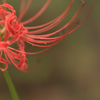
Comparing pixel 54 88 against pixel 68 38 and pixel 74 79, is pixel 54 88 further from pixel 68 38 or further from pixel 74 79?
pixel 68 38

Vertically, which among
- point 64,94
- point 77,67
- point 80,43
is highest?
point 80,43

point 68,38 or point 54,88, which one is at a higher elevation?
point 68,38

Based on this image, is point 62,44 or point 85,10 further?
point 62,44

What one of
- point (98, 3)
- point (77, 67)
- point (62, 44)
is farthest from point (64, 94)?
point (98, 3)

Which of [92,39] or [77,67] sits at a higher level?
[92,39]

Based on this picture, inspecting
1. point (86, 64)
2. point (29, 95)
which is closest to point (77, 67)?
point (86, 64)

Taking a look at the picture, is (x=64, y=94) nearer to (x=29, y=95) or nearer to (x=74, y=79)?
(x=74, y=79)
